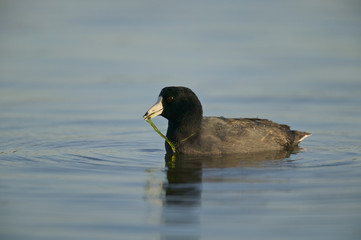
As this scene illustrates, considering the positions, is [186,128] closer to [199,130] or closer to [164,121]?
[199,130]

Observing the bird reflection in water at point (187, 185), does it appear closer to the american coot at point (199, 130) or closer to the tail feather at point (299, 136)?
the american coot at point (199, 130)

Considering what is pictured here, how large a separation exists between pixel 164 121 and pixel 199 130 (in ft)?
11.0

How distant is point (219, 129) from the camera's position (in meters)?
12.8

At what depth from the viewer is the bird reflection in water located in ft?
26.8

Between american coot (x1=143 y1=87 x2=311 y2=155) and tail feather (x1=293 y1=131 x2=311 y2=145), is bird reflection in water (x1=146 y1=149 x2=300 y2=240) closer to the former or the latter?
american coot (x1=143 y1=87 x2=311 y2=155)

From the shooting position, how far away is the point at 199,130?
41.6ft

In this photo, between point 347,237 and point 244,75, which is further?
point 244,75

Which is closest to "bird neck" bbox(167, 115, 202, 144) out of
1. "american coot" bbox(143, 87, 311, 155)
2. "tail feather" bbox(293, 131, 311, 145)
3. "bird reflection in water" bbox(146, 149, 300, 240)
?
"american coot" bbox(143, 87, 311, 155)

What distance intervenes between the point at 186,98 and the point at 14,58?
9.94 metres

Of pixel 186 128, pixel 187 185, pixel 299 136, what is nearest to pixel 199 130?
pixel 186 128

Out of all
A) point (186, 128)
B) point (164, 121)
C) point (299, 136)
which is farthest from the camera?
point (164, 121)

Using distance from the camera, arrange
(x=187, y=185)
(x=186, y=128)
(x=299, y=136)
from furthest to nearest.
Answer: (x=299, y=136)
(x=186, y=128)
(x=187, y=185)

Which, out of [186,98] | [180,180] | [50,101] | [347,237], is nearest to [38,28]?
[50,101]

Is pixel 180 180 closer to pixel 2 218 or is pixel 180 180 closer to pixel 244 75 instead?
pixel 2 218
